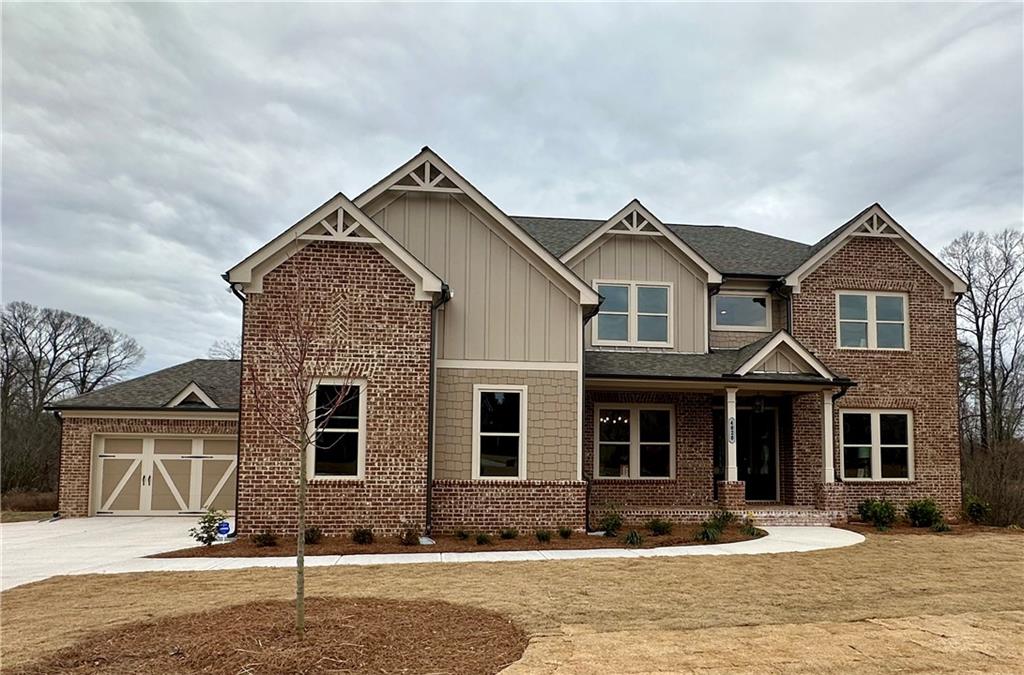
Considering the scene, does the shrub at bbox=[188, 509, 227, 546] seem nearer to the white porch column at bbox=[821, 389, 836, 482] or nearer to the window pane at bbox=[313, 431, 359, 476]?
the window pane at bbox=[313, 431, 359, 476]

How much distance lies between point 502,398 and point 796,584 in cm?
666

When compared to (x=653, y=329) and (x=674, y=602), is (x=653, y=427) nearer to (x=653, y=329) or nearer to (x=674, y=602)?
(x=653, y=329)

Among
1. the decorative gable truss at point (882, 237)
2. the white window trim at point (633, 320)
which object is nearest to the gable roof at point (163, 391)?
the white window trim at point (633, 320)

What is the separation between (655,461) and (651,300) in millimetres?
4036

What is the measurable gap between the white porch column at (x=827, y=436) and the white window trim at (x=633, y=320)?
3.76 m

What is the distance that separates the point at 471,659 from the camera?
6.08m

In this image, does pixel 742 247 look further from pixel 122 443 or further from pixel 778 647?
pixel 122 443

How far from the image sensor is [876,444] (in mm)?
18000

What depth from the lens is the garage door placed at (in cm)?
1859

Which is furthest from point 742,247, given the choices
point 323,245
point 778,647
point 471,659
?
point 471,659

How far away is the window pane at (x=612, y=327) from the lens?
17.8 meters

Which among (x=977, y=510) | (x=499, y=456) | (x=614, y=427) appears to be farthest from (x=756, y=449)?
(x=499, y=456)

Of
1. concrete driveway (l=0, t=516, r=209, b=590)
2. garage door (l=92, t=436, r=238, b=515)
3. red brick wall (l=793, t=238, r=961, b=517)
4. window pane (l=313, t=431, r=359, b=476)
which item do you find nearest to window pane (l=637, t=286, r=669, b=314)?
red brick wall (l=793, t=238, r=961, b=517)

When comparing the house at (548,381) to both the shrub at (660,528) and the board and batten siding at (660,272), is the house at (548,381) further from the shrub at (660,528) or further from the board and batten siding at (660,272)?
the shrub at (660,528)
